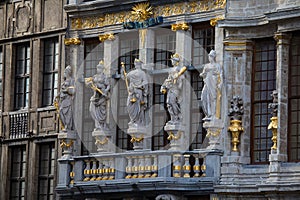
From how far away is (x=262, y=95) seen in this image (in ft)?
116

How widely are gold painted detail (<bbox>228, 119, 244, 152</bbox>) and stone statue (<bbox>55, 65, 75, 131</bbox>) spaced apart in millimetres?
5114

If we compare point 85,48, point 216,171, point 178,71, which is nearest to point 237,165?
point 216,171

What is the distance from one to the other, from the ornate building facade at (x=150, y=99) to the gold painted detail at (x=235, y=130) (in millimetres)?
33

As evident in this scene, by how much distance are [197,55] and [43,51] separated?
17.3 ft

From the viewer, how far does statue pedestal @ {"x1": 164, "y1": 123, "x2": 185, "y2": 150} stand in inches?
1426

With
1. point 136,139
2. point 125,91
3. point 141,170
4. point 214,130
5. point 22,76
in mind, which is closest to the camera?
point 214,130

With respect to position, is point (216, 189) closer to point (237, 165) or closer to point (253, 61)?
point (237, 165)

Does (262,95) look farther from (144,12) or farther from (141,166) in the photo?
(144,12)

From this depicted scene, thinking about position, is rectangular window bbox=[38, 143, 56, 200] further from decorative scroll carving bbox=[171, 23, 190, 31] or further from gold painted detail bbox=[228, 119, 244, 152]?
gold painted detail bbox=[228, 119, 244, 152]

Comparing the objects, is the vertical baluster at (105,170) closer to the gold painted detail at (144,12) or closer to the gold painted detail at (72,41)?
the gold painted detail at (72,41)

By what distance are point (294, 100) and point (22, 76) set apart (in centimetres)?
920

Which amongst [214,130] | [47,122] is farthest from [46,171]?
[214,130]

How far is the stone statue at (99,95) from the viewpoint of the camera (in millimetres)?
38000

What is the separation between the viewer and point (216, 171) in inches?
1399
